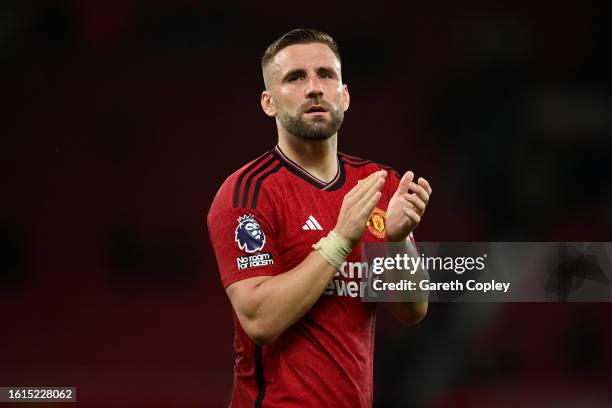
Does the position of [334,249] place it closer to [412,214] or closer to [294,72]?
A: [412,214]

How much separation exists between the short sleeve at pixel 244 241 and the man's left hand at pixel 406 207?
427 mm

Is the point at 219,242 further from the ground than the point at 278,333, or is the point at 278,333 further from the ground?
the point at 219,242

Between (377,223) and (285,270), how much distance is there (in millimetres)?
419

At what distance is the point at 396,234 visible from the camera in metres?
2.69

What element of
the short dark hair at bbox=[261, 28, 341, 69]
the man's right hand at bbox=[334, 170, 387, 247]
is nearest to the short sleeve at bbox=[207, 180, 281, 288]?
the man's right hand at bbox=[334, 170, 387, 247]

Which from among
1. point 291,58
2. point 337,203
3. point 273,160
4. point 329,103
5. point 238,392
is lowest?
point 238,392

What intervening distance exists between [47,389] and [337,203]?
112 inches

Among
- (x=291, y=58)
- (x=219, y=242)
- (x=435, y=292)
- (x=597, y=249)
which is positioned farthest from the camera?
(x=597, y=249)

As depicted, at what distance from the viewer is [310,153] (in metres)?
2.87

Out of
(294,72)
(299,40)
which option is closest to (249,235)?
(294,72)

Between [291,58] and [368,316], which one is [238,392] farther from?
[291,58]

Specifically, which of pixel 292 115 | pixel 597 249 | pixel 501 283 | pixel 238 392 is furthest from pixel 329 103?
pixel 597 249

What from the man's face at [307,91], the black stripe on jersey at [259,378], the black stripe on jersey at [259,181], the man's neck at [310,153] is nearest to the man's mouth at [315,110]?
the man's face at [307,91]

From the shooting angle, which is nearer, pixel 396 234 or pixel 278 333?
pixel 278 333
